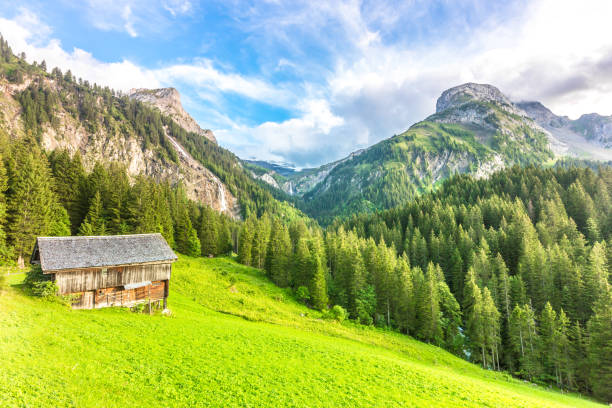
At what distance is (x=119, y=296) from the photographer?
95.7 ft

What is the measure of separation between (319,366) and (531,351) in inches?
1791

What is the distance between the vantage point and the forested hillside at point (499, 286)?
41.3m

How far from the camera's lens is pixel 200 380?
615 inches

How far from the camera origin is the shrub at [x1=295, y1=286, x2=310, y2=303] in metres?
54.9

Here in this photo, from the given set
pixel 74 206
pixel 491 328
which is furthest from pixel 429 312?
pixel 74 206

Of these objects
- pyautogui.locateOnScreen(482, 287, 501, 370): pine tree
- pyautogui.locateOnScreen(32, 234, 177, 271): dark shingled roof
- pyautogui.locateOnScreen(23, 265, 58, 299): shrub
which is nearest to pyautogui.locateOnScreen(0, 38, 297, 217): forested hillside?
pyautogui.locateOnScreen(32, 234, 177, 271): dark shingled roof

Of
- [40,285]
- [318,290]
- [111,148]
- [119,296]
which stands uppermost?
[111,148]

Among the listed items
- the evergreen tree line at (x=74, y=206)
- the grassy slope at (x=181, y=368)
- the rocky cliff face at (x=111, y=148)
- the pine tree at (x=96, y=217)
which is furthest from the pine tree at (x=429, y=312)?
the rocky cliff face at (x=111, y=148)

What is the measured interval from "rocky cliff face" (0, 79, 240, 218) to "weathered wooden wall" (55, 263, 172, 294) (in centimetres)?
12024

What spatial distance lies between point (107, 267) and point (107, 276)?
1102 mm

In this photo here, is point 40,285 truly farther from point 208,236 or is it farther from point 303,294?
point 208,236

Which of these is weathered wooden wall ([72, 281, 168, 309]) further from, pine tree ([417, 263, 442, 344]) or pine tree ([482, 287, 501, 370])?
pine tree ([482, 287, 501, 370])

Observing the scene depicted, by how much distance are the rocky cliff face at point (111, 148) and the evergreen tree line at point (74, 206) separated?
246 feet

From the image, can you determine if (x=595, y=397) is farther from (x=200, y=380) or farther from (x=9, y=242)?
(x=9, y=242)
